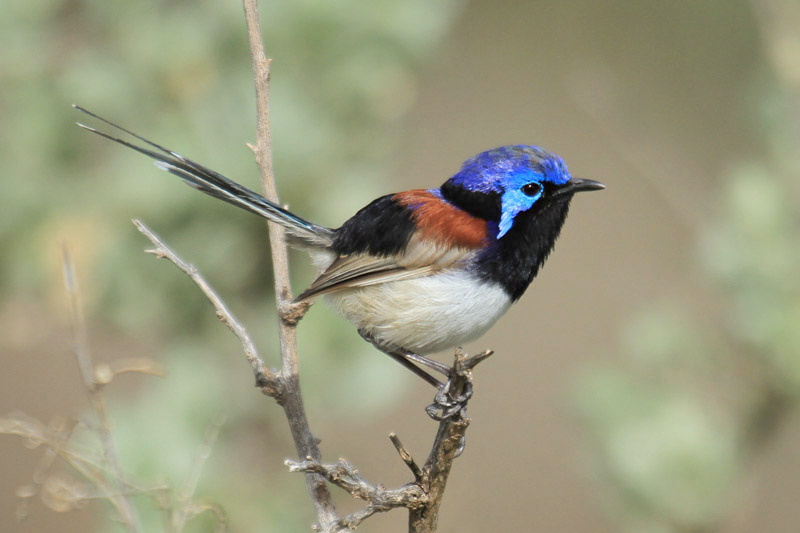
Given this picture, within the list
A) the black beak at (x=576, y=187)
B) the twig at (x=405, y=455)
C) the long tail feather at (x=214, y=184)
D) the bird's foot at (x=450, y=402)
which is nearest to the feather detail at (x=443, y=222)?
the black beak at (x=576, y=187)

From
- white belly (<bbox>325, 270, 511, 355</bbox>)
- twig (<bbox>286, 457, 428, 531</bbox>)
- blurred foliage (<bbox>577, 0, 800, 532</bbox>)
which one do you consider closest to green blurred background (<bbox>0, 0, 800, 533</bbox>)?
blurred foliage (<bbox>577, 0, 800, 532</bbox>)

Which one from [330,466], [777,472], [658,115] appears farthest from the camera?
[658,115]

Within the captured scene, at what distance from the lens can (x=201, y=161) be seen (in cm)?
363

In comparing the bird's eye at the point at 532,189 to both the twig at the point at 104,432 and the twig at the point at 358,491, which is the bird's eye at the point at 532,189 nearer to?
the twig at the point at 358,491

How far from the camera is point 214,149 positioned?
12.1 ft

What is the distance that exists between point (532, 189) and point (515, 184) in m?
0.05

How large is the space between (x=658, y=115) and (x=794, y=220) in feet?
13.1

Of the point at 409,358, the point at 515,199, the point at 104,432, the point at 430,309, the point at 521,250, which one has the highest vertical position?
the point at 515,199

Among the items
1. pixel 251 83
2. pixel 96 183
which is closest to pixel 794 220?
pixel 251 83

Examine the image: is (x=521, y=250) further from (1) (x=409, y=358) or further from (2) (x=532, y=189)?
(1) (x=409, y=358)

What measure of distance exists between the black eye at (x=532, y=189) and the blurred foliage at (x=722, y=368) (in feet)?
4.38

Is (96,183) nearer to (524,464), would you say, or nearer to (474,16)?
(524,464)

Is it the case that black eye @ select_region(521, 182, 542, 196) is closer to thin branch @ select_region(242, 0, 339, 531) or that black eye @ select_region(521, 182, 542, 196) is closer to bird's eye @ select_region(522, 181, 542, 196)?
bird's eye @ select_region(522, 181, 542, 196)

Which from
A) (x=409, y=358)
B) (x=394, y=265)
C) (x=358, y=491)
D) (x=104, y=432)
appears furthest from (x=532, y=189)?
(x=104, y=432)
